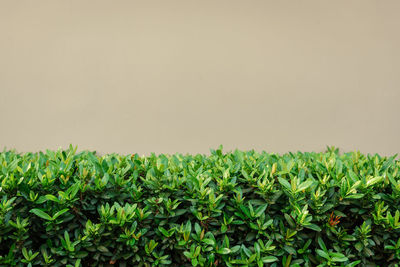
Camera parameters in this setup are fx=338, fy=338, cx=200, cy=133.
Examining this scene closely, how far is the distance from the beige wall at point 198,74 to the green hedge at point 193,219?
103 inches

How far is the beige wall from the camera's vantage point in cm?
476

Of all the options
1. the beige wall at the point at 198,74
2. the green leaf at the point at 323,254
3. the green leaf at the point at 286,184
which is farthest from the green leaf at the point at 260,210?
the beige wall at the point at 198,74

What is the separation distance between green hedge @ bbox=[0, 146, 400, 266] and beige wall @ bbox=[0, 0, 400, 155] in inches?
103

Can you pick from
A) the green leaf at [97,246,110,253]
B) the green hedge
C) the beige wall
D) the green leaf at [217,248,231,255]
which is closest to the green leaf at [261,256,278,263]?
the green hedge

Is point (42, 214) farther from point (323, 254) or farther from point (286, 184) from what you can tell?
point (323, 254)

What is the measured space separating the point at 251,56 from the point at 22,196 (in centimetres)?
363

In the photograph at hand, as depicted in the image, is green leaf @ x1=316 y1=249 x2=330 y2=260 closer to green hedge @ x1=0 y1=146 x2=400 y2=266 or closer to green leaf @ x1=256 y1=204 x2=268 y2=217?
green hedge @ x1=0 y1=146 x2=400 y2=266

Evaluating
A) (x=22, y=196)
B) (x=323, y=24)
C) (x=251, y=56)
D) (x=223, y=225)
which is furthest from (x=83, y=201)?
(x=323, y=24)

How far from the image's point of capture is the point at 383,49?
477 cm

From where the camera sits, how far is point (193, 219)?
2.12 metres

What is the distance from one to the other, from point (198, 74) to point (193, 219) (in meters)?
3.02

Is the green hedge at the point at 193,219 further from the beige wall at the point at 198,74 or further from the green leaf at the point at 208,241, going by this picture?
the beige wall at the point at 198,74

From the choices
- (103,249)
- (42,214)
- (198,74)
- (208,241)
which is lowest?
(103,249)

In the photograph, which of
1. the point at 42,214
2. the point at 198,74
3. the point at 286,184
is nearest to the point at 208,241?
the point at 286,184
